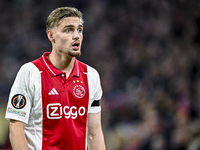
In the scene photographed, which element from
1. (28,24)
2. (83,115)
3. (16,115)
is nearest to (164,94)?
(28,24)

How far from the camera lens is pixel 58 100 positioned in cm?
217

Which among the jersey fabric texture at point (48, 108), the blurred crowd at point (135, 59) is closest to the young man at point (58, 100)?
the jersey fabric texture at point (48, 108)

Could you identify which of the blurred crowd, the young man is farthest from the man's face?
the blurred crowd

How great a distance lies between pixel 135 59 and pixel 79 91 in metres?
4.01

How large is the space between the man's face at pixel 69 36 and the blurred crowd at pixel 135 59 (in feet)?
11.1

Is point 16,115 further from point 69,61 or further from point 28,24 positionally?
point 28,24

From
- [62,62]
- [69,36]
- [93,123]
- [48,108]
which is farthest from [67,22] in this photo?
[93,123]

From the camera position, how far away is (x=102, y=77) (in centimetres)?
599

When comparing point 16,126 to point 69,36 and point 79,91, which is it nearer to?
point 79,91

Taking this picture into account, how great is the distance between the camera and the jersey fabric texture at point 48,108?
2100 mm

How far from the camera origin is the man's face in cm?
225

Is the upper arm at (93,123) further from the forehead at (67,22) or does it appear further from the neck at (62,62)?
the forehead at (67,22)

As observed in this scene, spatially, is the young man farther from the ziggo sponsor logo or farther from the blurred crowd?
the blurred crowd

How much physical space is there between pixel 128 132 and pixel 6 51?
2789mm
